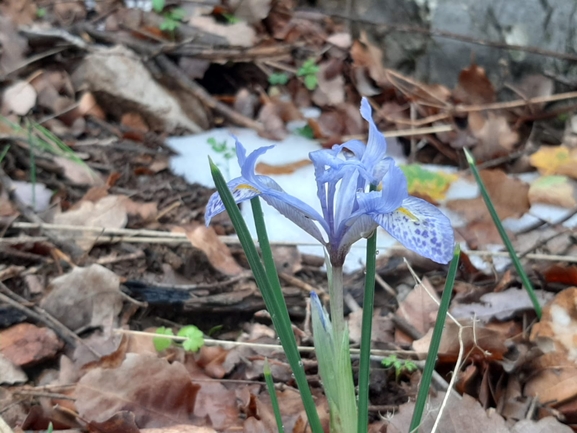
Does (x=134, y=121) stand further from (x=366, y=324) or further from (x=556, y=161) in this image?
(x=366, y=324)

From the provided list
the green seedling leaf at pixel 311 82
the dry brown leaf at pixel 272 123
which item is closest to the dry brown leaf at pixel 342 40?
the green seedling leaf at pixel 311 82

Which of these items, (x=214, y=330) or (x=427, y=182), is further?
(x=427, y=182)

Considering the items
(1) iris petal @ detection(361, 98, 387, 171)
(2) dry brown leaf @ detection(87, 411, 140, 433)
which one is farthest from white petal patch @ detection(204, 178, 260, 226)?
(2) dry brown leaf @ detection(87, 411, 140, 433)

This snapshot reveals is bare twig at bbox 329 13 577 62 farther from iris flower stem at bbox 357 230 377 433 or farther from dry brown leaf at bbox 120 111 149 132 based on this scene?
iris flower stem at bbox 357 230 377 433

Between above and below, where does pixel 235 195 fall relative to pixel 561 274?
above

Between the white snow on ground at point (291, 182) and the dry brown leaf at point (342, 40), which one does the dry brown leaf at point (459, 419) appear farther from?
the dry brown leaf at point (342, 40)

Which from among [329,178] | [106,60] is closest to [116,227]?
[106,60]

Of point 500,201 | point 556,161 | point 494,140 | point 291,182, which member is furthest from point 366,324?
point 494,140
